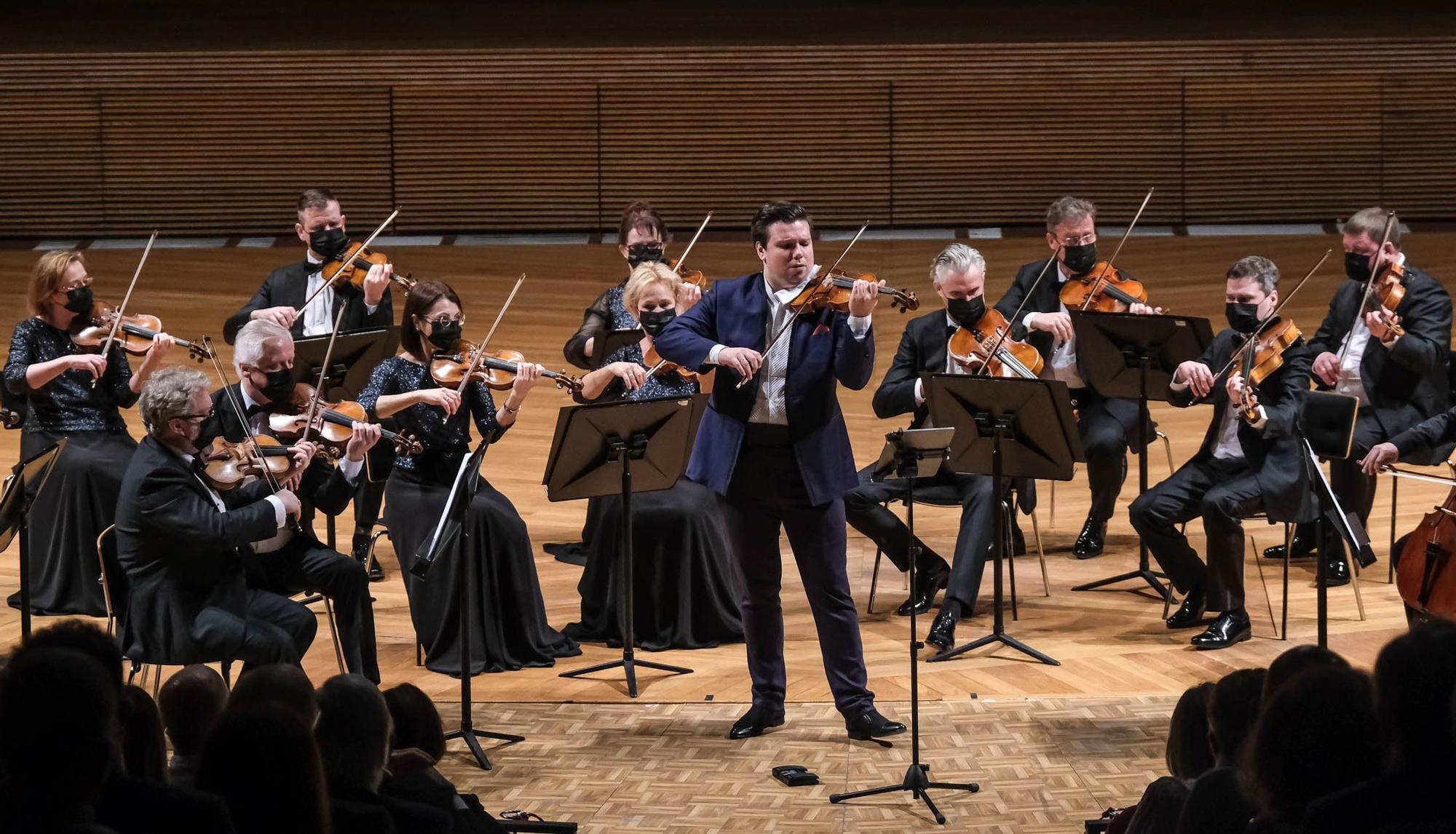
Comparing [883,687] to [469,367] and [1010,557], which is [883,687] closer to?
[1010,557]

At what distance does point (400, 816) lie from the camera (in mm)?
2438

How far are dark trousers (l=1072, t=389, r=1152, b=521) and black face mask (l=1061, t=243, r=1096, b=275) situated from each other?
43cm

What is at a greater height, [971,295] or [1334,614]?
[971,295]

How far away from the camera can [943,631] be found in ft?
16.5

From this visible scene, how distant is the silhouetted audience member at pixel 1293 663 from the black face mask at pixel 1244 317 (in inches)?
115

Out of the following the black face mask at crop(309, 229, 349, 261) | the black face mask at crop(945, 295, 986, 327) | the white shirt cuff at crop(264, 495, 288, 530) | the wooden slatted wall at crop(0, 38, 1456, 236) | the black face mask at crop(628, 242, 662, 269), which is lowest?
the white shirt cuff at crop(264, 495, 288, 530)

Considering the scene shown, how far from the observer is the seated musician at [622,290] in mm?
5906

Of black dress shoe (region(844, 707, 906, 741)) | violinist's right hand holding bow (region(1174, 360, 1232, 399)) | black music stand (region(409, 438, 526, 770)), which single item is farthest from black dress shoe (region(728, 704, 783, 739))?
violinist's right hand holding bow (region(1174, 360, 1232, 399))

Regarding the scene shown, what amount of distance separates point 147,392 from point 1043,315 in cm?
298

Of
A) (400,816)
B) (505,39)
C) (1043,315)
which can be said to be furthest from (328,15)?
(400,816)

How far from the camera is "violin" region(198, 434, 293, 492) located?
4207 mm

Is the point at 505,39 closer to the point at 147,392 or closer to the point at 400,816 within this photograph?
the point at 147,392

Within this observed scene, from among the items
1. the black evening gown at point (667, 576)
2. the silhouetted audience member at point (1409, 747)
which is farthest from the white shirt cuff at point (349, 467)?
the silhouetted audience member at point (1409, 747)

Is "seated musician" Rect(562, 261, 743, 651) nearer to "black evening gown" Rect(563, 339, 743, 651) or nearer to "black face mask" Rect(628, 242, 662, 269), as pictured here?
"black evening gown" Rect(563, 339, 743, 651)
